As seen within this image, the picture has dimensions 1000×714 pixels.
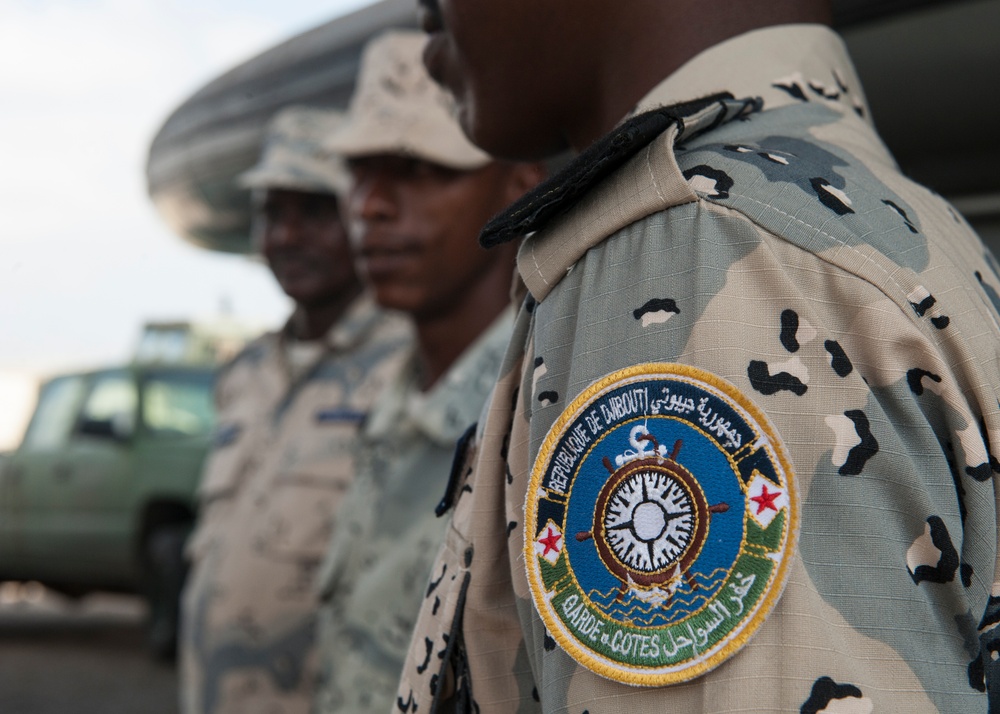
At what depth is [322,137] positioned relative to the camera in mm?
2775

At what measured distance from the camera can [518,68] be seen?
873 mm

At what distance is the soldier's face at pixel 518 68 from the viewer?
2.74 feet

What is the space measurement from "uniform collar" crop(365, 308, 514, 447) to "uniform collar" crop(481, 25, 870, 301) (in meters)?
0.95

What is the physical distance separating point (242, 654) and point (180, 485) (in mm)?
3420

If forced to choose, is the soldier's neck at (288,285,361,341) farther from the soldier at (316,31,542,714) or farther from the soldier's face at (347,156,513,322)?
the soldier's face at (347,156,513,322)

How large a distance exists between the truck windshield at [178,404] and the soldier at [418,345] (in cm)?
394

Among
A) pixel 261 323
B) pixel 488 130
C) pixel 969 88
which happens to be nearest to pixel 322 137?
pixel 969 88

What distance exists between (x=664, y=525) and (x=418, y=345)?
150 centimetres

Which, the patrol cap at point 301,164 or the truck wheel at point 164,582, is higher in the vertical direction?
the patrol cap at point 301,164

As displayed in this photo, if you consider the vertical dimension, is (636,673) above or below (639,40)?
below

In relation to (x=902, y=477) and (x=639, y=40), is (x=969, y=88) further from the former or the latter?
(x=902, y=477)

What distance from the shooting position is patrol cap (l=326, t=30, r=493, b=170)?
6.14ft

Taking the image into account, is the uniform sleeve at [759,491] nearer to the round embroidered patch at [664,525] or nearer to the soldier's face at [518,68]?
the round embroidered patch at [664,525]

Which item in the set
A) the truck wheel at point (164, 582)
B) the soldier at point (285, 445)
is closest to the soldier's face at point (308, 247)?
the soldier at point (285, 445)
